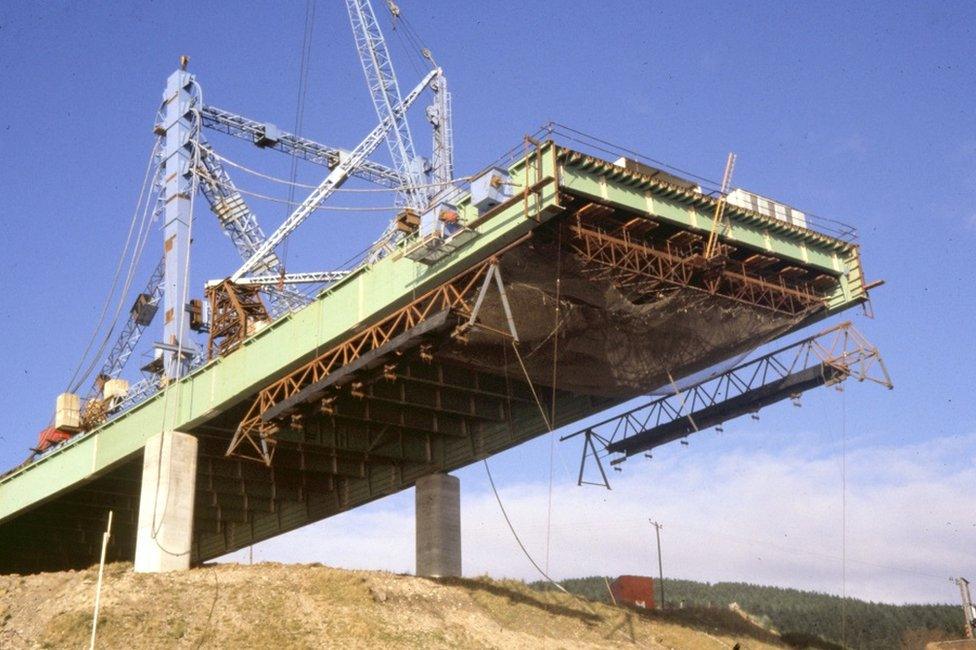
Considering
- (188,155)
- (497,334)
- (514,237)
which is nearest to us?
(514,237)

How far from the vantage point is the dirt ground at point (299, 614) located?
37.2 m

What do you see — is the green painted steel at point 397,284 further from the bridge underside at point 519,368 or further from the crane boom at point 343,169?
the crane boom at point 343,169

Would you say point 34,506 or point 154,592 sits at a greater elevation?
point 34,506

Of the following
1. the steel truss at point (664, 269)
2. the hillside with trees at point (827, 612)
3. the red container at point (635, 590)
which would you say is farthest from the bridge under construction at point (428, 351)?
the hillside with trees at point (827, 612)

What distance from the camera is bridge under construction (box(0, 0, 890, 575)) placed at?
1468 inches

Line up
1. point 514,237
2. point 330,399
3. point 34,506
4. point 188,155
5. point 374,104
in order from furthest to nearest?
point 374,104 < point 188,155 < point 34,506 < point 330,399 < point 514,237

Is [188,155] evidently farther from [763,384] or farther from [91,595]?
[763,384]

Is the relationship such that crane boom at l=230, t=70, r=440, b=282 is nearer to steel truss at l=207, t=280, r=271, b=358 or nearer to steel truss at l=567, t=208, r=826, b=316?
steel truss at l=207, t=280, r=271, b=358

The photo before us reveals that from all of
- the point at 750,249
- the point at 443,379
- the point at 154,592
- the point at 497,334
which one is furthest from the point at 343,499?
the point at 750,249

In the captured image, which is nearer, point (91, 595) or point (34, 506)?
point (91, 595)

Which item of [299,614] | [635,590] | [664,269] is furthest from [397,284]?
[635,590]

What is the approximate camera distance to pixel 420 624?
40.6 metres

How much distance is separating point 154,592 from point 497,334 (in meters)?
16.3

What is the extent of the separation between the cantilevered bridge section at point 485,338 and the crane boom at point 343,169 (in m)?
18.5
